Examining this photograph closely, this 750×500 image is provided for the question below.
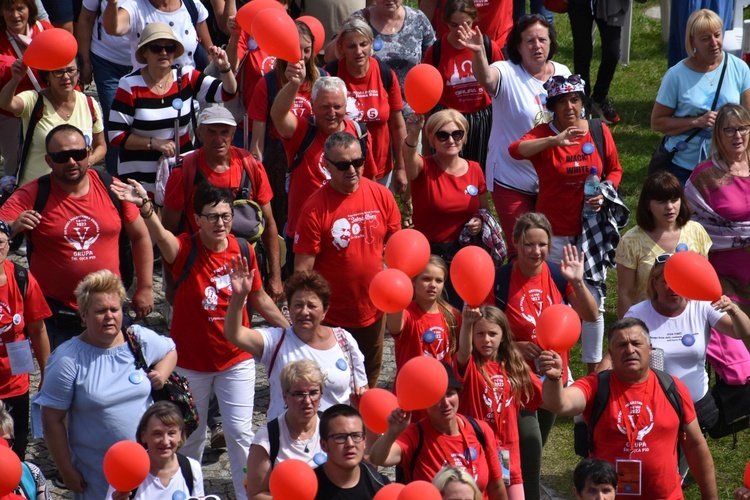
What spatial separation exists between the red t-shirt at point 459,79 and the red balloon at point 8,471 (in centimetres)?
483

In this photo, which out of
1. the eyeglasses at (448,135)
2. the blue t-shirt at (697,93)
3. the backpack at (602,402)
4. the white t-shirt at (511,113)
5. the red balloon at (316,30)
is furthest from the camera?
the blue t-shirt at (697,93)

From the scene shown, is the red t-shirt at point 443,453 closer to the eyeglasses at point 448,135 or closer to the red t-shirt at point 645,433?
the red t-shirt at point 645,433

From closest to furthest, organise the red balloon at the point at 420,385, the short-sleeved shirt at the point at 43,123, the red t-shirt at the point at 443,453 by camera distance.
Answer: the red balloon at the point at 420,385
the red t-shirt at the point at 443,453
the short-sleeved shirt at the point at 43,123

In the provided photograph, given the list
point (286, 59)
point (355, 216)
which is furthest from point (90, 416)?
point (286, 59)

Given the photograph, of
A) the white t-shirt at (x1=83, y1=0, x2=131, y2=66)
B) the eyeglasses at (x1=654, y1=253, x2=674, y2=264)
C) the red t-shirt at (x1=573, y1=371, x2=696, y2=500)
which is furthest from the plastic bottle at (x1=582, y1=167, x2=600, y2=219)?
the white t-shirt at (x1=83, y1=0, x2=131, y2=66)

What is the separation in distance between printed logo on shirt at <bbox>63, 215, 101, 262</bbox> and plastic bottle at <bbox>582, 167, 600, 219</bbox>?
3.12 metres

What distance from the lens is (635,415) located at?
6910 mm

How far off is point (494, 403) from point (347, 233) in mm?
1487

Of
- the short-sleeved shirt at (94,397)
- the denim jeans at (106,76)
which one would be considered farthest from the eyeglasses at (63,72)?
the short-sleeved shirt at (94,397)

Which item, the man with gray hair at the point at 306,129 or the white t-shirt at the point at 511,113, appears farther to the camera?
the white t-shirt at the point at 511,113

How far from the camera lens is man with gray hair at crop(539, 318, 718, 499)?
6.90 metres

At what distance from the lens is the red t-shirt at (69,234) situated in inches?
302

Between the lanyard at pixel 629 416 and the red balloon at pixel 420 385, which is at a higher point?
the red balloon at pixel 420 385

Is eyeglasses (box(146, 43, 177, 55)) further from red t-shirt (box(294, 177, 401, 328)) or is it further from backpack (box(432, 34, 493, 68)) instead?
backpack (box(432, 34, 493, 68))
